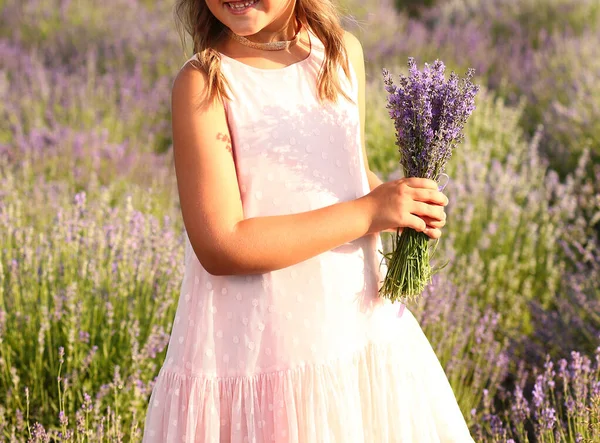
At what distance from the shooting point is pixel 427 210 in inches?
68.9

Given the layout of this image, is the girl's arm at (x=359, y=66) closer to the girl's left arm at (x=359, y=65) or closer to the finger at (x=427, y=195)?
the girl's left arm at (x=359, y=65)

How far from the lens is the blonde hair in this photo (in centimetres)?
186

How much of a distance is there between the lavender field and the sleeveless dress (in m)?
0.56

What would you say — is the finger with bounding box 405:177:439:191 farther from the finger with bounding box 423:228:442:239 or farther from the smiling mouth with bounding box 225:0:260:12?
the smiling mouth with bounding box 225:0:260:12

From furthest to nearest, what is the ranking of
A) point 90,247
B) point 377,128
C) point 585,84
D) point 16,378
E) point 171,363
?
1. point 585,84
2. point 377,128
3. point 90,247
4. point 16,378
5. point 171,363

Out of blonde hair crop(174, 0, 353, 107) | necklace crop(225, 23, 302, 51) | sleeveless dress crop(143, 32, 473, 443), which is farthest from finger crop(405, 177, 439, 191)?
necklace crop(225, 23, 302, 51)

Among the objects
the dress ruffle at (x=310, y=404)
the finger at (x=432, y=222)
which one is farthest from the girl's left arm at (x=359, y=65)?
the dress ruffle at (x=310, y=404)

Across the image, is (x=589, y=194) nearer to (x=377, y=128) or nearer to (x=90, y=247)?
(x=377, y=128)

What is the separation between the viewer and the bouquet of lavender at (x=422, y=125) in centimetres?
170

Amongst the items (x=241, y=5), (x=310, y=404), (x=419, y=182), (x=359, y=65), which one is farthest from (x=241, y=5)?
(x=310, y=404)

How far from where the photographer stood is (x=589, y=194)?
Result: 15.4ft

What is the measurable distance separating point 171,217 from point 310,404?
264 centimetres

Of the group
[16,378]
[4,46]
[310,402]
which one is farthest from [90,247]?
[4,46]

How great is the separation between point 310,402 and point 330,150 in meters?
0.54
